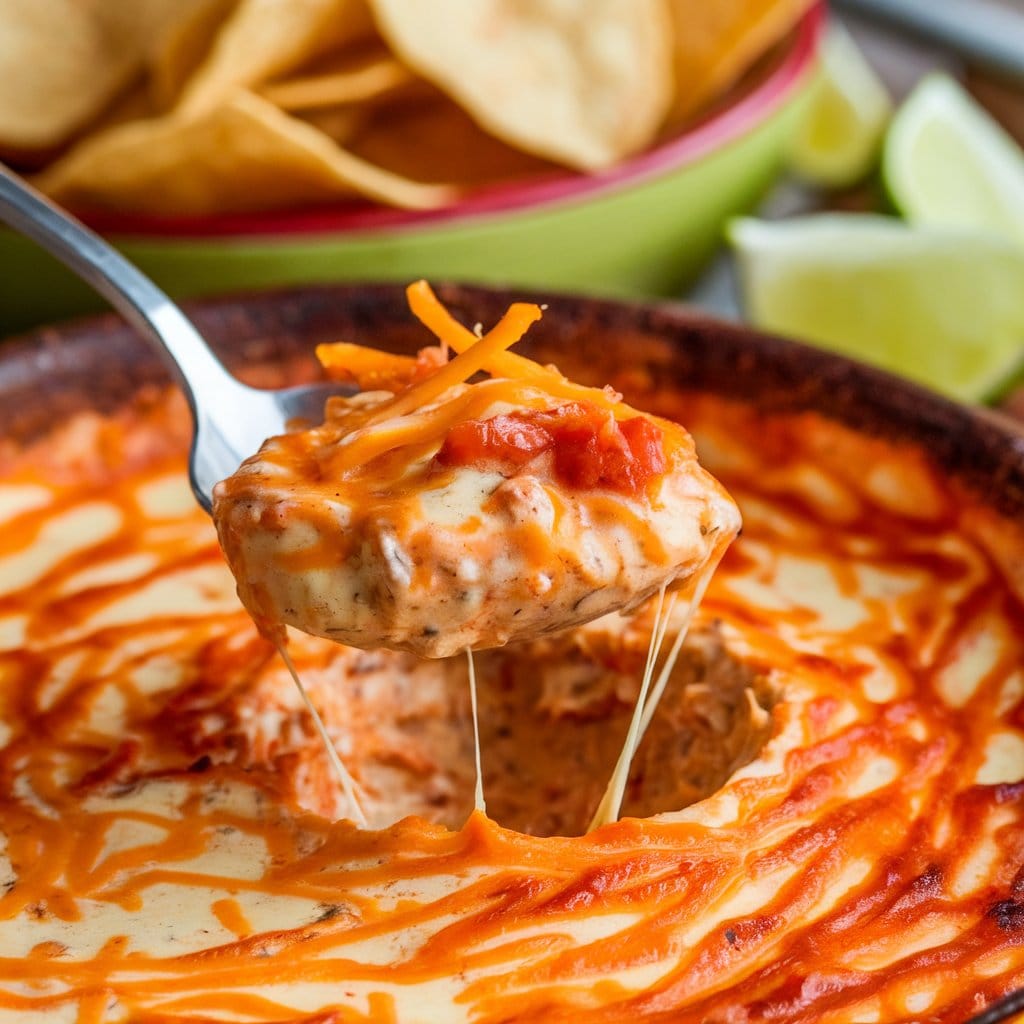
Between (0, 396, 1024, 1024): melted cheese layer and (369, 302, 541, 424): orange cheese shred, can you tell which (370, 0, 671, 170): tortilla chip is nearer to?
(0, 396, 1024, 1024): melted cheese layer

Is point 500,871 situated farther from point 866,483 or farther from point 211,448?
point 866,483

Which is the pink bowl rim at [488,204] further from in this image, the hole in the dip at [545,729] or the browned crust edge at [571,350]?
the hole in the dip at [545,729]

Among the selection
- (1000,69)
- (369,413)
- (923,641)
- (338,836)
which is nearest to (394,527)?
(369,413)

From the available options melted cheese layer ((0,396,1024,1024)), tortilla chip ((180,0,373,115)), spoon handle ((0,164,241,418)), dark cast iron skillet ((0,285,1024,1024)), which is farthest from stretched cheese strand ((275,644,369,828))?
tortilla chip ((180,0,373,115))

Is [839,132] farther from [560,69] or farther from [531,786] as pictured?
[531,786]

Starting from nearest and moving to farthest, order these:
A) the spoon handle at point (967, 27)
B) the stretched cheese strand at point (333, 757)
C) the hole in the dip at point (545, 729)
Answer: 1. the stretched cheese strand at point (333, 757)
2. the hole in the dip at point (545, 729)
3. the spoon handle at point (967, 27)

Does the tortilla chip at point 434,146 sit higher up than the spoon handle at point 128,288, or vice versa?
the tortilla chip at point 434,146

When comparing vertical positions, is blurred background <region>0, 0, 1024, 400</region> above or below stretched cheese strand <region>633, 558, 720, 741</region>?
above

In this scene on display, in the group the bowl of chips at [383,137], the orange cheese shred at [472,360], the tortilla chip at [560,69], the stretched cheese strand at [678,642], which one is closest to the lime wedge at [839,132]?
the bowl of chips at [383,137]
